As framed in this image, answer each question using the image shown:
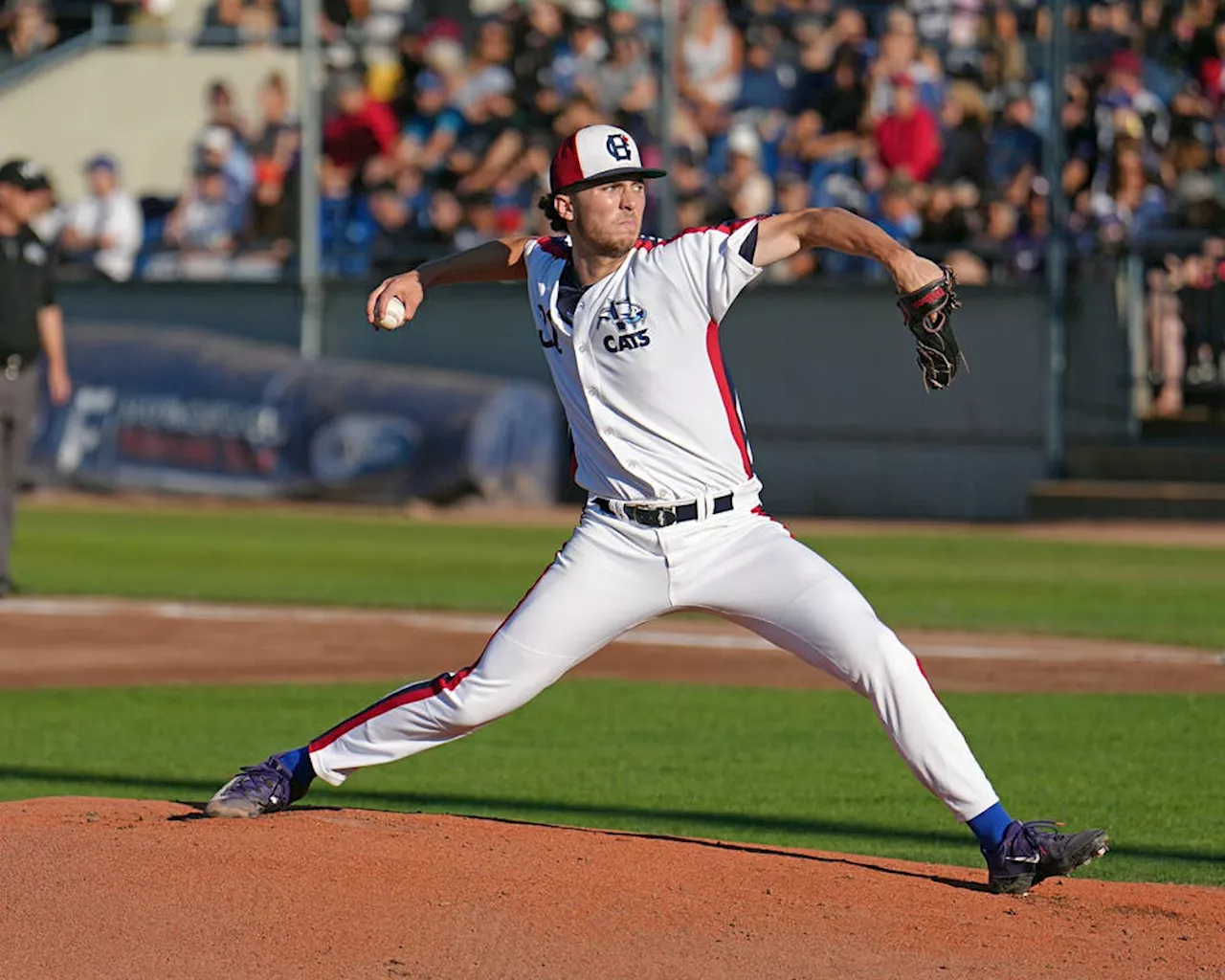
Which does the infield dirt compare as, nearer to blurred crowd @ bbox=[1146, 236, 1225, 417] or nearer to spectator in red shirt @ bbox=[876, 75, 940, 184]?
blurred crowd @ bbox=[1146, 236, 1225, 417]

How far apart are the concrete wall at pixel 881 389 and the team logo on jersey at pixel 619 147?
1441 centimetres

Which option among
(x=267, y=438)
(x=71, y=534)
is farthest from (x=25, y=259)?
(x=267, y=438)

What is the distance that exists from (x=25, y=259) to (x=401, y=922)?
9.31m

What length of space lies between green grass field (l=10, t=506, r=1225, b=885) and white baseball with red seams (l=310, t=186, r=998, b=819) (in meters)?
1.40

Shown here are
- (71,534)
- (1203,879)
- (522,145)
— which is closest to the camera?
(1203,879)

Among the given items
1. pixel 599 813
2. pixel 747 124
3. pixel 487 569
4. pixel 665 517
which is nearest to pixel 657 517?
pixel 665 517

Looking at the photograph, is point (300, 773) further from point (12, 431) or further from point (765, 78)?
point (765, 78)

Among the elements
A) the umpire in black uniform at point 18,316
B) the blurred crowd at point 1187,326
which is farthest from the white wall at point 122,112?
the umpire in black uniform at point 18,316

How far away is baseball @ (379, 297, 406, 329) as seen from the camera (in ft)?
20.8

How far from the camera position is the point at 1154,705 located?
10.5 meters

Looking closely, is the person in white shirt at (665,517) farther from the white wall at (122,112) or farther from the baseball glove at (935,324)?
the white wall at (122,112)

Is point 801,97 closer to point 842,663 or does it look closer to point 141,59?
point 141,59

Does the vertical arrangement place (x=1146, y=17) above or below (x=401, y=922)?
above

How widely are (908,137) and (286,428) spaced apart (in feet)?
21.1
